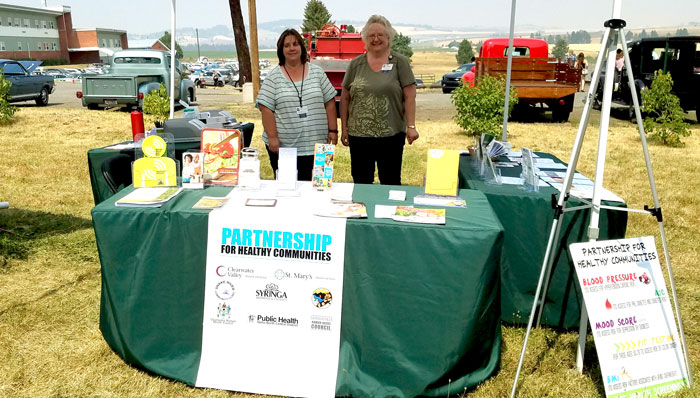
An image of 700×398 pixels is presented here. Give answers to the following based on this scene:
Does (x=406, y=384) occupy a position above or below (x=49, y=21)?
below

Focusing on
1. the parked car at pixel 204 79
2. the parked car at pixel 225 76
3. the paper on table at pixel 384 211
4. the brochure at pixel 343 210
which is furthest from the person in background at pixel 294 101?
the parked car at pixel 225 76

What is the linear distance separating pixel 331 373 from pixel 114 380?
3.61ft

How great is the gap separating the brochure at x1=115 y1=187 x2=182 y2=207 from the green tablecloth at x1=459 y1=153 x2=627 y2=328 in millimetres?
1735

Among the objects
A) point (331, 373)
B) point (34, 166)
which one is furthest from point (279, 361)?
point (34, 166)

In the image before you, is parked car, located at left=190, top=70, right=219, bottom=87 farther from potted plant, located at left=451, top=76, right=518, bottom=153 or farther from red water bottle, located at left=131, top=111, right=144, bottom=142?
red water bottle, located at left=131, top=111, right=144, bottom=142

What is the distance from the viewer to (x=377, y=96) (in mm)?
3684

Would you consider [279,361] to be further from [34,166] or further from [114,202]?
[34,166]

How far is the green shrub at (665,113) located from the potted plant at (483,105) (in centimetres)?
237

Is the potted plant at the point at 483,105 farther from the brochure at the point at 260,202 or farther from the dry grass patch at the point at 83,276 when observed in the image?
the brochure at the point at 260,202

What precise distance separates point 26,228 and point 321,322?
374 cm

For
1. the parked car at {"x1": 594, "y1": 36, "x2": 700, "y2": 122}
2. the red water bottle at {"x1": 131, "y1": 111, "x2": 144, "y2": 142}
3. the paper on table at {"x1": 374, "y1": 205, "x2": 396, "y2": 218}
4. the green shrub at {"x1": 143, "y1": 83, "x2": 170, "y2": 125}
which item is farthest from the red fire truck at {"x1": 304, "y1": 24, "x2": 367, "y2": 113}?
the paper on table at {"x1": 374, "y1": 205, "x2": 396, "y2": 218}

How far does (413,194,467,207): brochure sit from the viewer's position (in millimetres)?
2754

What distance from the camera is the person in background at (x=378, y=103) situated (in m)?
3.67

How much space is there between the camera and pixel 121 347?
279 cm
